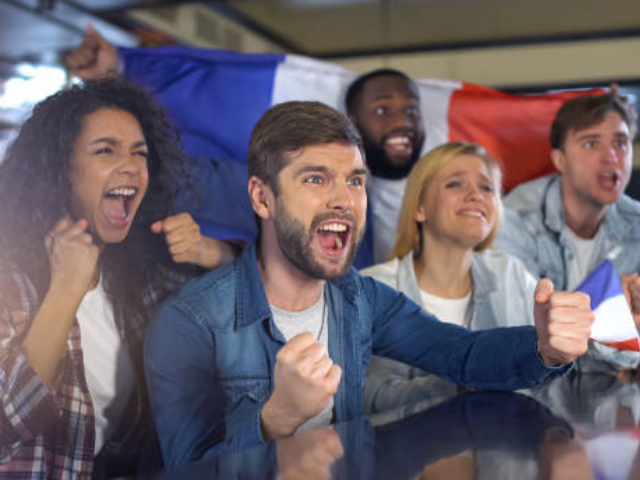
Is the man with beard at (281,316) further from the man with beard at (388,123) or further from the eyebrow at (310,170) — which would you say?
the man with beard at (388,123)

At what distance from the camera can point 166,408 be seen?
603mm

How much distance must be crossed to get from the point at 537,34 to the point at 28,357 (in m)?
3.77

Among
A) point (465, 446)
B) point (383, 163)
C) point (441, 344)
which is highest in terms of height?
point (383, 163)

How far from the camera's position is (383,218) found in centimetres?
104

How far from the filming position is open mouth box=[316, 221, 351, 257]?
62 cm

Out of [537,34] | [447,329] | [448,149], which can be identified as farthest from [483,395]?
[537,34]

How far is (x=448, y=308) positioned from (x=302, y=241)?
33cm

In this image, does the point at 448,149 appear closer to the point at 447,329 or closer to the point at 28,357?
the point at 447,329

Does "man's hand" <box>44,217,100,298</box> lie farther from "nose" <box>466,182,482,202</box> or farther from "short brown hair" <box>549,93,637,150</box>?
"short brown hair" <box>549,93,637,150</box>

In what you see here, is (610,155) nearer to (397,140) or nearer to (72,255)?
(397,140)

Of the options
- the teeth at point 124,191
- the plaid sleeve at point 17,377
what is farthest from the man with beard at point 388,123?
the plaid sleeve at point 17,377

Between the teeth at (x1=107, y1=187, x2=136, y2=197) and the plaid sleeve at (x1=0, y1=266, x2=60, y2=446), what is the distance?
10 centimetres

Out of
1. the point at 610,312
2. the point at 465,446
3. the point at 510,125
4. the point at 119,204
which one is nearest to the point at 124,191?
the point at 119,204

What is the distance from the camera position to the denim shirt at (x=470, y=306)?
79 centimetres
